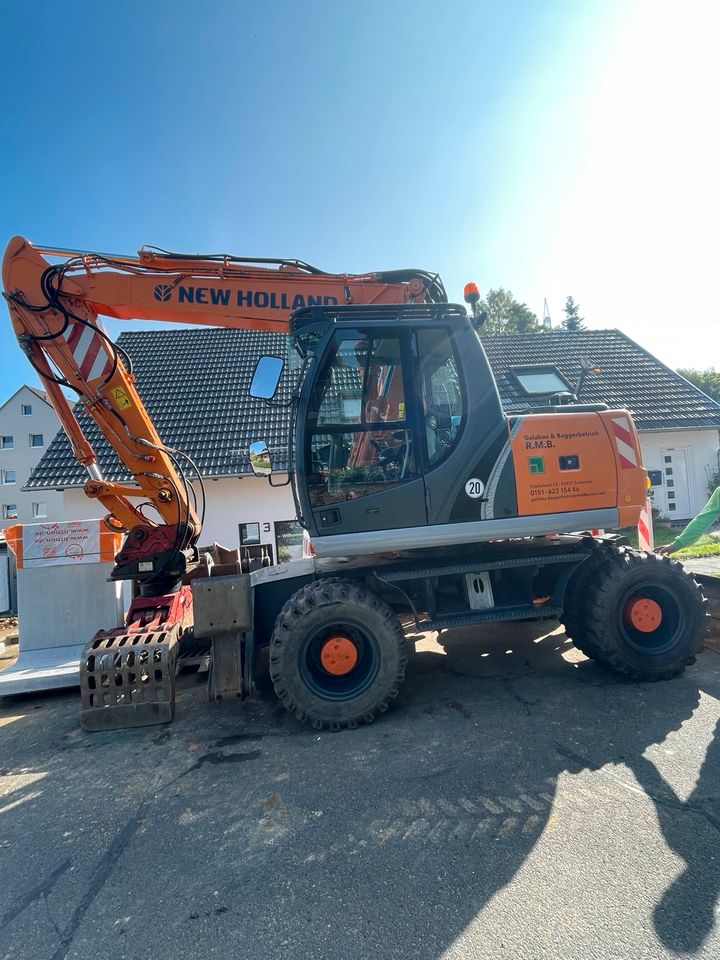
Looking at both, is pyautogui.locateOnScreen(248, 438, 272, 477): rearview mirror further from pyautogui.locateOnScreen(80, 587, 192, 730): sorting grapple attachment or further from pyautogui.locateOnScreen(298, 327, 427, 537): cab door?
pyautogui.locateOnScreen(80, 587, 192, 730): sorting grapple attachment

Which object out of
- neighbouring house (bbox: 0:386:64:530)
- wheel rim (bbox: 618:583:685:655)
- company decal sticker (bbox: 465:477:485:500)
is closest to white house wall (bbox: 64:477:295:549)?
company decal sticker (bbox: 465:477:485:500)

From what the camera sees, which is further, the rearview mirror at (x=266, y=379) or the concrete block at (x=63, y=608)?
the concrete block at (x=63, y=608)

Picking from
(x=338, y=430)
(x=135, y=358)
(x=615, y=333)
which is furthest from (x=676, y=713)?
(x=615, y=333)

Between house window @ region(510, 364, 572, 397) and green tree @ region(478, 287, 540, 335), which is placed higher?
green tree @ region(478, 287, 540, 335)

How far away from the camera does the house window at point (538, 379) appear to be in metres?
12.0

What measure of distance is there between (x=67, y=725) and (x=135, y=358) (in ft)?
35.4

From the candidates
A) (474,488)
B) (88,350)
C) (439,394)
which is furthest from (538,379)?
(88,350)

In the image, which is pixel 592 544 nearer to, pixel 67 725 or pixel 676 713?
pixel 676 713

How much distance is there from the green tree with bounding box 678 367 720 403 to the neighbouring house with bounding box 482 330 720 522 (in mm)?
36029

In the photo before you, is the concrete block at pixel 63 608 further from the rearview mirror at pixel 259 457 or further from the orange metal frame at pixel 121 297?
the rearview mirror at pixel 259 457

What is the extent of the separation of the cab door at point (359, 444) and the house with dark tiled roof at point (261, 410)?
534 cm

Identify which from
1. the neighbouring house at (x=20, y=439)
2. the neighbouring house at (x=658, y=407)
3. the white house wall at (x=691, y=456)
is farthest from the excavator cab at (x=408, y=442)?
the neighbouring house at (x=20, y=439)

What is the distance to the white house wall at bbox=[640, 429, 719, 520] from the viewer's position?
12461mm

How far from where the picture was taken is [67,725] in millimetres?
4070
